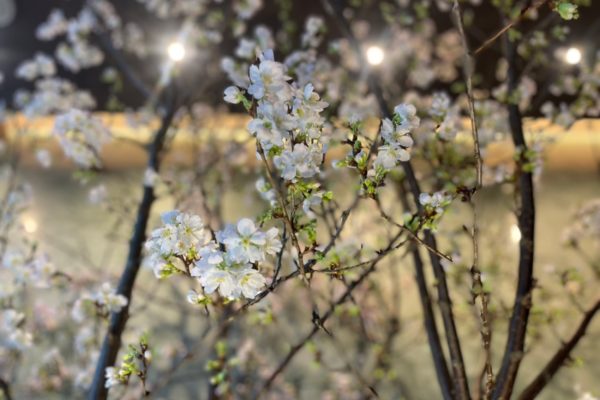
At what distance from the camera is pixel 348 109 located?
4293 mm

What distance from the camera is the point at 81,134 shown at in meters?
3.14

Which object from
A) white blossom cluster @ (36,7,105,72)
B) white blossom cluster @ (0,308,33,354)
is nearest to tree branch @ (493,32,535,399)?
white blossom cluster @ (0,308,33,354)

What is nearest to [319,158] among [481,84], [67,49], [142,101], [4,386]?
[4,386]

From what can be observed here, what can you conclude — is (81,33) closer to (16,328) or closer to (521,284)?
(16,328)

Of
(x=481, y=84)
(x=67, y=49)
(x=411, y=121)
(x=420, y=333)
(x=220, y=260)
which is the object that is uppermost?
(x=481, y=84)

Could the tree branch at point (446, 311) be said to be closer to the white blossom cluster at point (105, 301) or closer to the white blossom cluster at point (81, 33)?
the white blossom cluster at point (105, 301)

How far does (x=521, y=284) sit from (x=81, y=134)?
2.51 meters

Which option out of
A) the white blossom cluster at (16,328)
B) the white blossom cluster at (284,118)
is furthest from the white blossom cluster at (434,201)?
the white blossom cluster at (16,328)

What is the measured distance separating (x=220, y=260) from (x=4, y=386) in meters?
2.17

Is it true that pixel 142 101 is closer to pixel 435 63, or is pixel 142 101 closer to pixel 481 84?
pixel 435 63

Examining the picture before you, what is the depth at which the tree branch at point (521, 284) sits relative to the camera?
2203 mm

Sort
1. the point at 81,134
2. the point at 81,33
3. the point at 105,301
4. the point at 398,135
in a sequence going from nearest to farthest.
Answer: the point at 398,135 < the point at 105,301 < the point at 81,134 < the point at 81,33

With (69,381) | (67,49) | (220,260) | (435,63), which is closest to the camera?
(220,260)

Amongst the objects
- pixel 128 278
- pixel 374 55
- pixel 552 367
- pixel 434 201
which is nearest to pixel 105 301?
pixel 128 278
